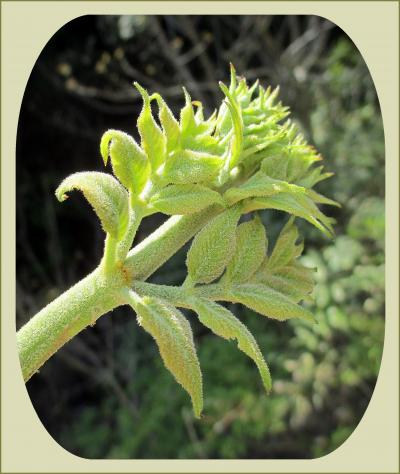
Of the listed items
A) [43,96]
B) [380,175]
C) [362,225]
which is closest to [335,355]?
[362,225]

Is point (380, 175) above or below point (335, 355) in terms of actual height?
above

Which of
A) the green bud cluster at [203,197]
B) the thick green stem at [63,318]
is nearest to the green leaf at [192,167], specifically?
the green bud cluster at [203,197]

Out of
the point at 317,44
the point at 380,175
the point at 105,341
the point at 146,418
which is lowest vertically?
the point at 146,418

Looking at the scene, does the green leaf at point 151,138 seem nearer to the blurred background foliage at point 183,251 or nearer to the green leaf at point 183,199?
the green leaf at point 183,199

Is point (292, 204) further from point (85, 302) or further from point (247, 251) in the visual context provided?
point (85, 302)

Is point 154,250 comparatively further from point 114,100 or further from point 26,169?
point 114,100

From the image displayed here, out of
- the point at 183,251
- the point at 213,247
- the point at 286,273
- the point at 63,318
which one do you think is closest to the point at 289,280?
the point at 286,273

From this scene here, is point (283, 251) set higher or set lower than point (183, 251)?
higher
